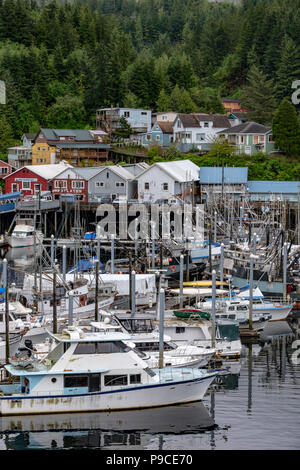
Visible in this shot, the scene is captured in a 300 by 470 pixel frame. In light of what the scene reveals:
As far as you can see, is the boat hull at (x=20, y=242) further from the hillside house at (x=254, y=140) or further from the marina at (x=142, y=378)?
the hillside house at (x=254, y=140)

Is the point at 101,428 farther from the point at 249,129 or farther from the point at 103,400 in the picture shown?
the point at 249,129

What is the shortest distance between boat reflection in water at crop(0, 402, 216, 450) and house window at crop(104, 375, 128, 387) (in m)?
0.99

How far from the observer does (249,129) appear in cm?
9344

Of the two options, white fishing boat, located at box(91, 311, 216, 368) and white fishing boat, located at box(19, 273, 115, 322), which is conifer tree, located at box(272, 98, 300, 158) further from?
white fishing boat, located at box(91, 311, 216, 368)

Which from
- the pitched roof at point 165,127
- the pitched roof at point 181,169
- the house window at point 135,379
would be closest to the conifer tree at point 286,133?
the pitched roof at point 181,169

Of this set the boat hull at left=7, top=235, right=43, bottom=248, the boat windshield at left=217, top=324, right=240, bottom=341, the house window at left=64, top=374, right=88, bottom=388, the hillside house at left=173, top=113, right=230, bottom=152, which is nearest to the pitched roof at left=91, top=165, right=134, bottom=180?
the boat hull at left=7, top=235, right=43, bottom=248

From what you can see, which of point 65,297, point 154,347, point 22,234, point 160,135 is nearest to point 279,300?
point 65,297

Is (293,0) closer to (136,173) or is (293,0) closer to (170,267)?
(136,173)

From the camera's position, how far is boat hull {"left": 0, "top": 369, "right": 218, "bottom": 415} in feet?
93.8

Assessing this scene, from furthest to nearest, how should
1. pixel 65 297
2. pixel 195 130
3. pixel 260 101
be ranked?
pixel 260 101 → pixel 195 130 → pixel 65 297

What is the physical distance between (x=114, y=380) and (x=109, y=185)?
5250 cm

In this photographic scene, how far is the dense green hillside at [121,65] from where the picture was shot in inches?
4161

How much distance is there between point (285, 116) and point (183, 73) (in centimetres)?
2687

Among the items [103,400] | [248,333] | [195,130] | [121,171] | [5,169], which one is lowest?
[103,400]
